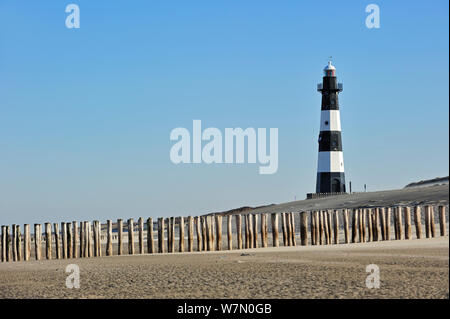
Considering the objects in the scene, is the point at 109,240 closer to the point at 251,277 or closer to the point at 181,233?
the point at 181,233

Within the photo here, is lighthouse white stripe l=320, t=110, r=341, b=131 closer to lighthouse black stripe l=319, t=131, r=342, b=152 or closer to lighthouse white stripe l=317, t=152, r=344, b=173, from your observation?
lighthouse black stripe l=319, t=131, r=342, b=152

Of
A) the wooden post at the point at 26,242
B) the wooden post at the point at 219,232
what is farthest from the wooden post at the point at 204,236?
the wooden post at the point at 26,242

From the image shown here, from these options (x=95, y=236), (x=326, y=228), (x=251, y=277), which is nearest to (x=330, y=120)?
(x=326, y=228)

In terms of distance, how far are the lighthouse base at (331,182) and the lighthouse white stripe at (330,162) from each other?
27cm

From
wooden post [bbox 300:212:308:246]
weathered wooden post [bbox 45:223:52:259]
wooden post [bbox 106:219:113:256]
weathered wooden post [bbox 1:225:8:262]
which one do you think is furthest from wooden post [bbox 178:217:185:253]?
weathered wooden post [bbox 1:225:8:262]

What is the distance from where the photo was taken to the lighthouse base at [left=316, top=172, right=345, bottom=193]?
44.9m

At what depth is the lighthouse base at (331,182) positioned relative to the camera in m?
44.9

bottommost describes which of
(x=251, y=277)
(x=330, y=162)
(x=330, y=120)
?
(x=251, y=277)

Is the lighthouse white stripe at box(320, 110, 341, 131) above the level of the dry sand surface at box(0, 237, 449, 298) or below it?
above

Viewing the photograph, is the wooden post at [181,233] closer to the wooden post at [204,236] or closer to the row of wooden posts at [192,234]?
the row of wooden posts at [192,234]

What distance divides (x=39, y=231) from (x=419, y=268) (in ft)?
38.3

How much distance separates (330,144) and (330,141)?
0.59 feet

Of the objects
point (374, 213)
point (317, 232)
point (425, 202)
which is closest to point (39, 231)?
point (317, 232)

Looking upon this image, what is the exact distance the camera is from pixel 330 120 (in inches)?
1769
